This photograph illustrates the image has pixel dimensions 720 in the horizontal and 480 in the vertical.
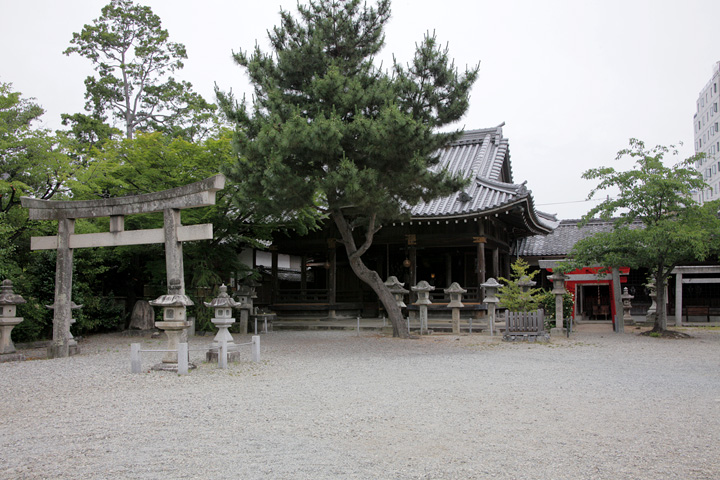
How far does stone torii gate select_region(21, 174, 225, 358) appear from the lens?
10141mm

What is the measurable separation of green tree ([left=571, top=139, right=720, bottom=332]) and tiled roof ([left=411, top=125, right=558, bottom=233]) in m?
3.20

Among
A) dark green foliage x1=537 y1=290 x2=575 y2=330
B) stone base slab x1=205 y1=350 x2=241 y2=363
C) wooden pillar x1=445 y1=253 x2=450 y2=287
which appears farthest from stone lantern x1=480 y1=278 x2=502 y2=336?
stone base slab x1=205 y1=350 x2=241 y2=363

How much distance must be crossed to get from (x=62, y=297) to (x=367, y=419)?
28.4ft

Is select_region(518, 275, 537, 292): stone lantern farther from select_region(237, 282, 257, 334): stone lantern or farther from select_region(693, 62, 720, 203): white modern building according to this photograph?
select_region(693, 62, 720, 203): white modern building

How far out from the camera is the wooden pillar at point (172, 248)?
33.2 feet

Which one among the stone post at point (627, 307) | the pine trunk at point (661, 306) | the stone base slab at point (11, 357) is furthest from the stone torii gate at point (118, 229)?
the stone post at point (627, 307)

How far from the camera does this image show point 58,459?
449 cm

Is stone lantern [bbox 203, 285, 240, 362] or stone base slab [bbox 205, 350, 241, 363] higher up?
stone lantern [bbox 203, 285, 240, 362]

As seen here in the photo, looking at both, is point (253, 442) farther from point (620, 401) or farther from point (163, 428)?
point (620, 401)

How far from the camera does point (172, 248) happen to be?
10.3 m

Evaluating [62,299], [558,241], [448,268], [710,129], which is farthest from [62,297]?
[710,129]

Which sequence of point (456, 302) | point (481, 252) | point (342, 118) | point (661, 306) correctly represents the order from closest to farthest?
1. point (342, 118)
2. point (661, 306)
3. point (456, 302)
4. point (481, 252)

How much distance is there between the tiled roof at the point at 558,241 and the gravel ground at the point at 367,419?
13559mm

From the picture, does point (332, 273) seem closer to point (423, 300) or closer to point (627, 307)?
point (423, 300)
